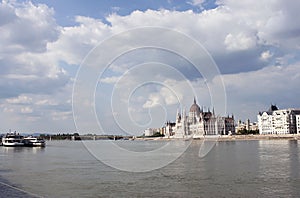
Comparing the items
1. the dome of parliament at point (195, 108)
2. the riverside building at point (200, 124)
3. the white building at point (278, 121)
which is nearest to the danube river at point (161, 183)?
the white building at point (278, 121)

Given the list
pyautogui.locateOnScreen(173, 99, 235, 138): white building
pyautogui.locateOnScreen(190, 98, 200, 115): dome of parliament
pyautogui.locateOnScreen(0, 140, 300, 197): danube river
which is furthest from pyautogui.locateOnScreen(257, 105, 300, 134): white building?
pyautogui.locateOnScreen(0, 140, 300, 197): danube river

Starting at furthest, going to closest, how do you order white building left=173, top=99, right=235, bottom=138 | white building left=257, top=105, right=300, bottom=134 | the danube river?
white building left=173, top=99, right=235, bottom=138, white building left=257, top=105, right=300, bottom=134, the danube river

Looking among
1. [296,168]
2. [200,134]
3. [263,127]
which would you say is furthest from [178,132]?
[296,168]

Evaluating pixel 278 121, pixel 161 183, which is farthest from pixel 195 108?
pixel 161 183

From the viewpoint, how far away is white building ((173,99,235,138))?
131 metres

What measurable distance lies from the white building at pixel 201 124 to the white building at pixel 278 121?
14.7 meters

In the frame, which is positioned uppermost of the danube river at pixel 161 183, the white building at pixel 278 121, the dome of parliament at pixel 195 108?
the dome of parliament at pixel 195 108

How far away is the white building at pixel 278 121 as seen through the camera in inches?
4208

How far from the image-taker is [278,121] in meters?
109

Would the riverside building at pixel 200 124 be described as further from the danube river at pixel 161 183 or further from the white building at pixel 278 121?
the danube river at pixel 161 183

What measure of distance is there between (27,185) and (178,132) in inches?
5035

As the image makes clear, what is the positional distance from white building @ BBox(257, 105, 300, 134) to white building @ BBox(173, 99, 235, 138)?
14701mm

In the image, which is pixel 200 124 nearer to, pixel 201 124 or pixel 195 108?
pixel 201 124

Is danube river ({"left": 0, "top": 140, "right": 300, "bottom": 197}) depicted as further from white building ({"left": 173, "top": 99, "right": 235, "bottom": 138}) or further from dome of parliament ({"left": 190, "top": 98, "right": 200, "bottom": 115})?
dome of parliament ({"left": 190, "top": 98, "right": 200, "bottom": 115})
